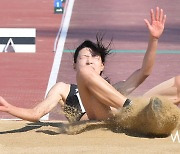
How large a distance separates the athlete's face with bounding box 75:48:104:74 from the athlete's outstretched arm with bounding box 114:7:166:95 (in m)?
0.33

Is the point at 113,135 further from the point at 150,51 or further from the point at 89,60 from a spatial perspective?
the point at 150,51

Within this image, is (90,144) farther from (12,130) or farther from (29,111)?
(12,130)

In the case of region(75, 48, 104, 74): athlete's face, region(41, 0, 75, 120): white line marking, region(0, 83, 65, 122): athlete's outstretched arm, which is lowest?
region(41, 0, 75, 120): white line marking

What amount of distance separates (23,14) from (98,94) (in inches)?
502

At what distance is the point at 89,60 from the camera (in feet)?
20.4

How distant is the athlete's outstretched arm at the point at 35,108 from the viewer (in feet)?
18.2

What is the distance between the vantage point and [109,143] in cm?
539

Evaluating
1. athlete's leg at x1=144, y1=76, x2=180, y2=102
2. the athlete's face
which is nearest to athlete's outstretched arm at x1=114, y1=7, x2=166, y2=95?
athlete's leg at x1=144, y1=76, x2=180, y2=102

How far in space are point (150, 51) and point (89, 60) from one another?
0.53 metres

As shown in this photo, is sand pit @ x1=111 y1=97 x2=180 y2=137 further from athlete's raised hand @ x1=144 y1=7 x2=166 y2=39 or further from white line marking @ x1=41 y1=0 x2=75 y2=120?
white line marking @ x1=41 y1=0 x2=75 y2=120

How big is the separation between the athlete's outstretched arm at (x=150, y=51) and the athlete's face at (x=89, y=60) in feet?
1.08

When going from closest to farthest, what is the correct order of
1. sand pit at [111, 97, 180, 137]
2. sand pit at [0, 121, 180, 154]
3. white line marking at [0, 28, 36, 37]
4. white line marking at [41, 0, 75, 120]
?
sand pit at [0, 121, 180, 154] < sand pit at [111, 97, 180, 137] < white line marking at [41, 0, 75, 120] < white line marking at [0, 28, 36, 37]

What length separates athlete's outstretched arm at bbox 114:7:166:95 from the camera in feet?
20.3


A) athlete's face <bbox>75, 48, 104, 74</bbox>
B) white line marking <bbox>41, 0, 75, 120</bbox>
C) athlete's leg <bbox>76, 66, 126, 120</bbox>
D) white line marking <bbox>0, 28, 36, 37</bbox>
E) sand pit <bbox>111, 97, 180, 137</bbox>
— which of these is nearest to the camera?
sand pit <bbox>111, 97, 180, 137</bbox>
